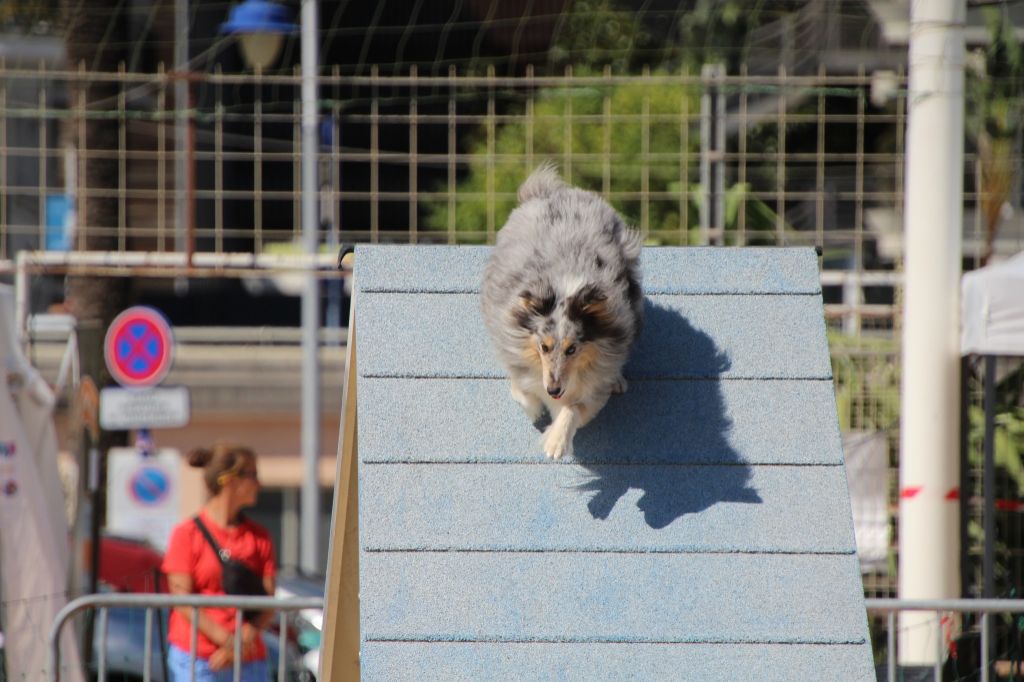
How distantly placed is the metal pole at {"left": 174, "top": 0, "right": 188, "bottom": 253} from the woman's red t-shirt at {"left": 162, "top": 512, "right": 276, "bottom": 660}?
8.52ft

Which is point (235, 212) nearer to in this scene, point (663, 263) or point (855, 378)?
point (855, 378)

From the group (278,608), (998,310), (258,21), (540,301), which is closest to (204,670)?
(278,608)

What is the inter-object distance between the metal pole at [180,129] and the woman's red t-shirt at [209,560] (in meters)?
2.60

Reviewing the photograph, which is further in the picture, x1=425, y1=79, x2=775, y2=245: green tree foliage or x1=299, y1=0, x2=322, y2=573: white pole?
x1=299, y1=0, x2=322, y2=573: white pole

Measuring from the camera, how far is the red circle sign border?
31.4 feet

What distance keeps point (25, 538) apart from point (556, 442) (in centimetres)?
332

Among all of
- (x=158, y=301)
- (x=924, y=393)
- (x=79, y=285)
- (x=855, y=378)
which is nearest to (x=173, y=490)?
(x=79, y=285)

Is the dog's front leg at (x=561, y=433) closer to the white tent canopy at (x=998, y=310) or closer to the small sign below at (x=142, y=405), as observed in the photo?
the white tent canopy at (x=998, y=310)

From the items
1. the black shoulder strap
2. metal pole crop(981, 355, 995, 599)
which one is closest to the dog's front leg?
the black shoulder strap

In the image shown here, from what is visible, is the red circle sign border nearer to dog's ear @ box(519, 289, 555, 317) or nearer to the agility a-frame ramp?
the agility a-frame ramp

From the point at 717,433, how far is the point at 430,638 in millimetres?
1138

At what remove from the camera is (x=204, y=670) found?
5492mm

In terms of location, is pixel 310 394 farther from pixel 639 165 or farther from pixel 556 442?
pixel 556 442

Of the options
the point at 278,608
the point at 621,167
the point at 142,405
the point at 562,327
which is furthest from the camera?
the point at 142,405
